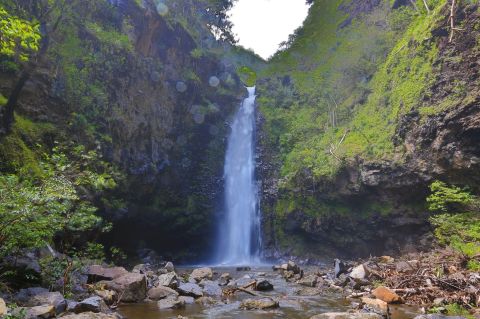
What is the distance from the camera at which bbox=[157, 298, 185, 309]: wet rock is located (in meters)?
9.31

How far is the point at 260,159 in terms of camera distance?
97.0 ft

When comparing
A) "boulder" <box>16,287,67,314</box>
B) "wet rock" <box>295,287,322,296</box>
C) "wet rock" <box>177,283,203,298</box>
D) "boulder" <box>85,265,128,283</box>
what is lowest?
"wet rock" <box>295,287,322,296</box>

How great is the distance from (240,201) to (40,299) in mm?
20230

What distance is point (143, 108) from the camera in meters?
22.4

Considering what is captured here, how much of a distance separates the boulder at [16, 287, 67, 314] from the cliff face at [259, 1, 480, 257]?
16.9 m

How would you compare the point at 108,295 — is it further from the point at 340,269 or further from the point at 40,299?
the point at 340,269

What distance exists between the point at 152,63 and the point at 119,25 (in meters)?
3.12

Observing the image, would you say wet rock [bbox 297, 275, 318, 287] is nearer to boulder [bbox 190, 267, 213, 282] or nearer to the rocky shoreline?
the rocky shoreline

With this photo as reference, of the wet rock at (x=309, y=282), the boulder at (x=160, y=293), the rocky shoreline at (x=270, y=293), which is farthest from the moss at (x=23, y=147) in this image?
the wet rock at (x=309, y=282)

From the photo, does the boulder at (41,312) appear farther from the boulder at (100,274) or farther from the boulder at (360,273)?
the boulder at (360,273)

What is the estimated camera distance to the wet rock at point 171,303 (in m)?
9.31

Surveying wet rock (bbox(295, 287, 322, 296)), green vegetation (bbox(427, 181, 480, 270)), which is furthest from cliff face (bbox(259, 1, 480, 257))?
wet rock (bbox(295, 287, 322, 296))

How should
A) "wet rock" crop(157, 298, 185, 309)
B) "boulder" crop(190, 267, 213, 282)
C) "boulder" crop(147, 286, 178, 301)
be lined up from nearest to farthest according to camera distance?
"wet rock" crop(157, 298, 185, 309), "boulder" crop(147, 286, 178, 301), "boulder" crop(190, 267, 213, 282)

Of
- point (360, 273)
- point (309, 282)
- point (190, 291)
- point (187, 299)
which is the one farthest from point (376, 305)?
point (190, 291)
